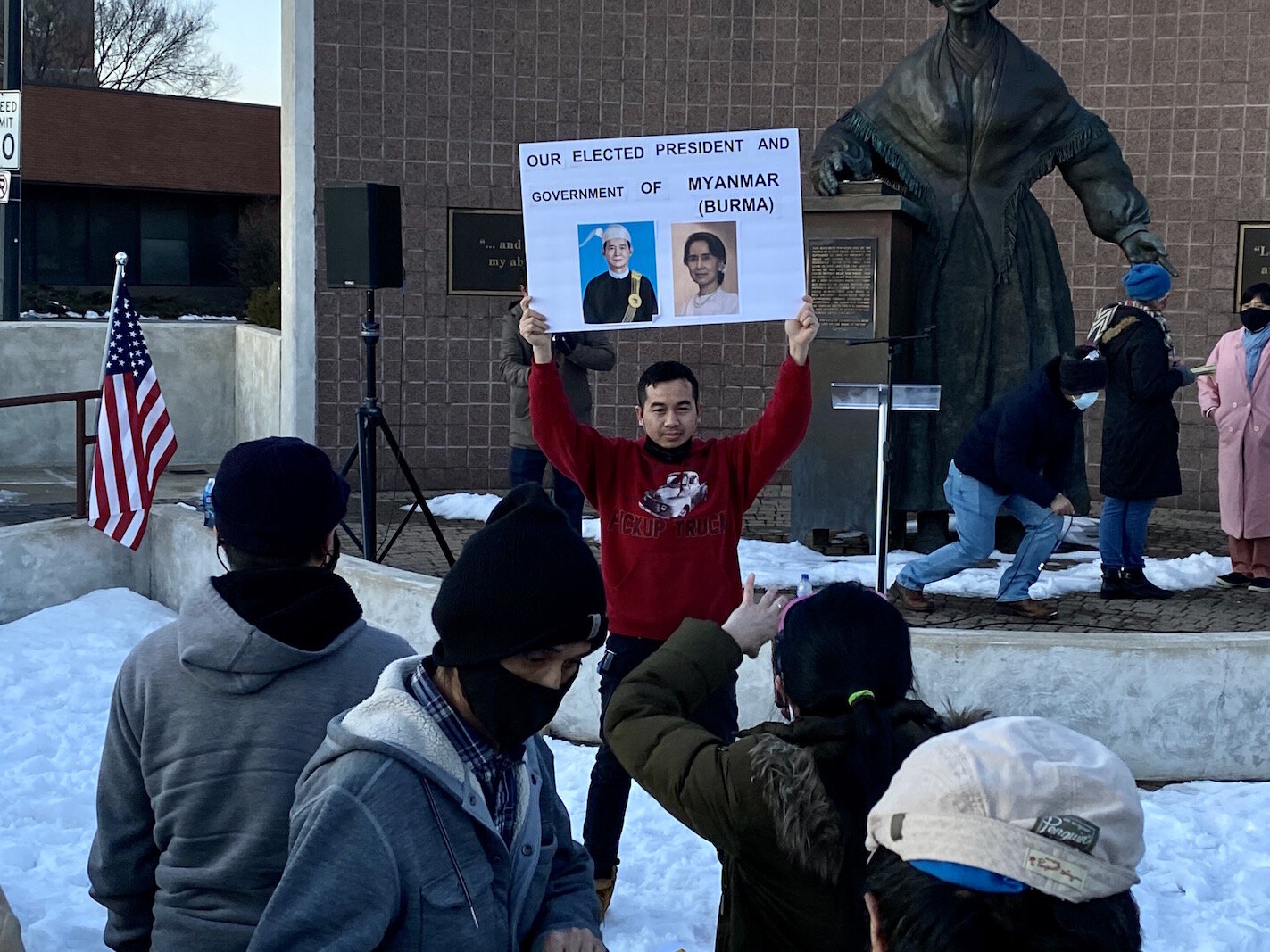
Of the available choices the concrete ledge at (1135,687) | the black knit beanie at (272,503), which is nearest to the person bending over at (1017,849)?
the black knit beanie at (272,503)

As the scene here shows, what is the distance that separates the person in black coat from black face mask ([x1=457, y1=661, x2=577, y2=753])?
20.1 ft

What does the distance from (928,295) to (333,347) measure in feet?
16.8

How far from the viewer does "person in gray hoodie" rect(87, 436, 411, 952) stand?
8.38 feet

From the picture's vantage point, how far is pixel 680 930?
15.5ft

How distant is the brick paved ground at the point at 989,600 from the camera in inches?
282

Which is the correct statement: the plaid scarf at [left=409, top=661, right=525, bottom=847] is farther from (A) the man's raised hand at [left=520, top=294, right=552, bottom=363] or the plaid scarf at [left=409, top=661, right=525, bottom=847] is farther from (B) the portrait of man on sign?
(B) the portrait of man on sign

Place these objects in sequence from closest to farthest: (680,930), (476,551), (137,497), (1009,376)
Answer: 1. (476,551)
2. (680,930)
3. (137,497)
4. (1009,376)

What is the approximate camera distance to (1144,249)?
336 inches

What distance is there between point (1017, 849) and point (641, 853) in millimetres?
3975

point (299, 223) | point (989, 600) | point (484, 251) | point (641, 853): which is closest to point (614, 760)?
point (641, 853)

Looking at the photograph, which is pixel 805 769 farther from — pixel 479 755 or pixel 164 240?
pixel 164 240

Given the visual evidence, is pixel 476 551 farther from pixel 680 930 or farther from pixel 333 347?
pixel 333 347

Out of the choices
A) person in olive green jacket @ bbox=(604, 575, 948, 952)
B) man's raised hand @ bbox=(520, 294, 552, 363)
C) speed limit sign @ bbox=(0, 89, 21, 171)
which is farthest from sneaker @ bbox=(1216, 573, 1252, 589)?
speed limit sign @ bbox=(0, 89, 21, 171)

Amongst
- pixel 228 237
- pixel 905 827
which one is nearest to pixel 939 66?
pixel 905 827
